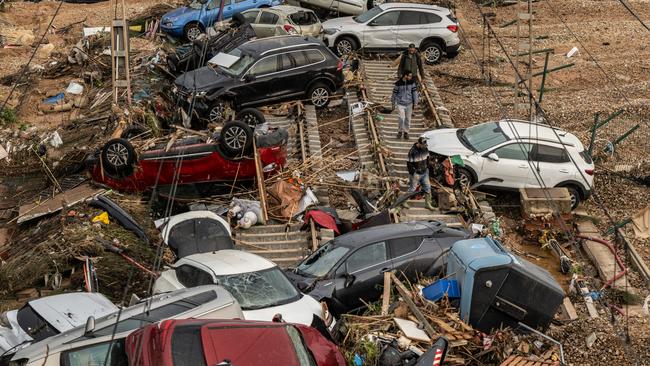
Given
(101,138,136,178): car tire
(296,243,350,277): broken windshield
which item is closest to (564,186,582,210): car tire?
(296,243,350,277): broken windshield

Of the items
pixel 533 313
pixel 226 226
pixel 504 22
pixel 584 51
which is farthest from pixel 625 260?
pixel 504 22

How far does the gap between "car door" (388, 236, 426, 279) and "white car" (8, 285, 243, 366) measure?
143 inches

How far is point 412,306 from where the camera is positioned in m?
11.0

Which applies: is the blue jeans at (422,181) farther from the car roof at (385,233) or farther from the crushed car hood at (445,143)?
the car roof at (385,233)

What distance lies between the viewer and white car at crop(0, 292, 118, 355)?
1024 cm

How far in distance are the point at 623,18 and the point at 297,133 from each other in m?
15.7

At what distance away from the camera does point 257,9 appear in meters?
26.1

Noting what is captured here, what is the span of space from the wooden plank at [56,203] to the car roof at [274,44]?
250 inches

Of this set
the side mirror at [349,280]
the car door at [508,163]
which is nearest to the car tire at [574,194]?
the car door at [508,163]

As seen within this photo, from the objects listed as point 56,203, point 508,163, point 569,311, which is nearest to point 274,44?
point 508,163

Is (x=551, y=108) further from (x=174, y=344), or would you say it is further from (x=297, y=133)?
(x=174, y=344)

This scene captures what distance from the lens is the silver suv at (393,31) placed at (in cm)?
2572

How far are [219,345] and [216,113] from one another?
12.9m

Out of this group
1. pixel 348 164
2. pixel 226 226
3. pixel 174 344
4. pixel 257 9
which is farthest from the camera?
pixel 257 9
